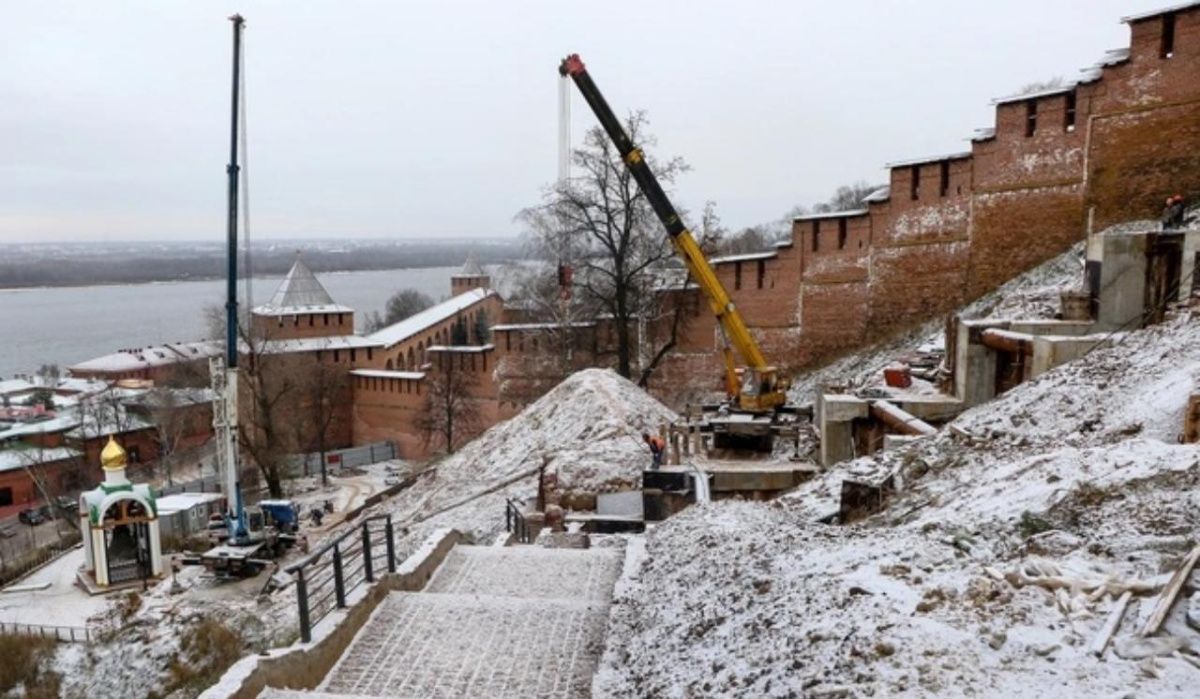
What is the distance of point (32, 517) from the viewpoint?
30.7 m

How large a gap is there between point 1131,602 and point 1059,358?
725 cm

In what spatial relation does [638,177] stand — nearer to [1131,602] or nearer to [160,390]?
[1131,602]

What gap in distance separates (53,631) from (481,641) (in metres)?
15.9

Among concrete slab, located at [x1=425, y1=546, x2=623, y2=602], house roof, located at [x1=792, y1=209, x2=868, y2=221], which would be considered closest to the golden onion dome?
concrete slab, located at [x1=425, y1=546, x2=623, y2=602]

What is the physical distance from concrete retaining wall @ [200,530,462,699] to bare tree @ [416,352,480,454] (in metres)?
24.3

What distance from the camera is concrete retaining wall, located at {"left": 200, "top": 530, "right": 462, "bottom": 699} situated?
14.7ft

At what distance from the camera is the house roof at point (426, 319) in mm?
43800

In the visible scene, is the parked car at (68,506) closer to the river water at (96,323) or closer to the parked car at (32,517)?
the parked car at (32,517)

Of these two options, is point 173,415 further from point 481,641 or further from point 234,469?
point 481,641

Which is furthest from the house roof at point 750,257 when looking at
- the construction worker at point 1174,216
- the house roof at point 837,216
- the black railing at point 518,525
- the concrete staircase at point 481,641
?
the concrete staircase at point 481,641

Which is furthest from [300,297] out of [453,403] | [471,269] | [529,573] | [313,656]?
[313,656]

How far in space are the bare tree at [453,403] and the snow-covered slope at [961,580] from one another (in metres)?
24.0

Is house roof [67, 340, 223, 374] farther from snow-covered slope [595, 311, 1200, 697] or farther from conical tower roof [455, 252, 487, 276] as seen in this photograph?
snow-covered slope [595, 311, 1200, 697]

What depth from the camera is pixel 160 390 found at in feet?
122
